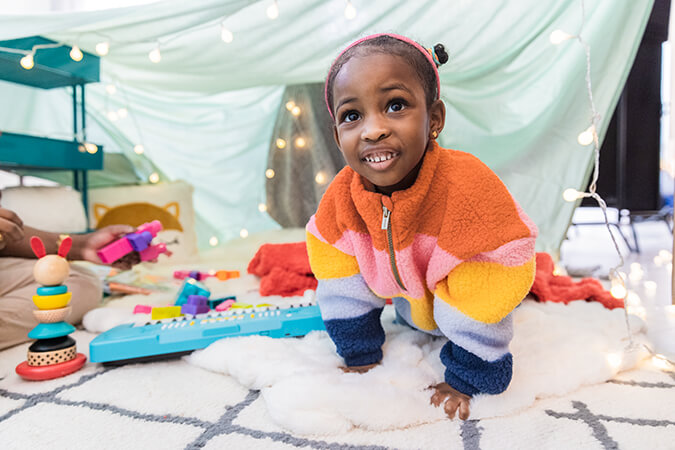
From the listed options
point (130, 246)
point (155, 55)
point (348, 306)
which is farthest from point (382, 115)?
point (155, 55)

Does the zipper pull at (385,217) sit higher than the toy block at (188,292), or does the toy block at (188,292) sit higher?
the zipper pull at (385,217)

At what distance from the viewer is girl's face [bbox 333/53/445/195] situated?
620 mm

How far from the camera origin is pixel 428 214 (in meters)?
0.70

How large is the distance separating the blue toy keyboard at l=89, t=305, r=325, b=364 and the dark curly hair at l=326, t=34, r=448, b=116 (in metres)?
0.49

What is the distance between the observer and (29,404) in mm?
705

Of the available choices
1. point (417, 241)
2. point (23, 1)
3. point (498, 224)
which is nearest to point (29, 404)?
point (417, 241)

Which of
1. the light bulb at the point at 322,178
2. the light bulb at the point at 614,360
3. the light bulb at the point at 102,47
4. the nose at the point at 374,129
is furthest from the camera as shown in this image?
the light bulb at the point at 322,178

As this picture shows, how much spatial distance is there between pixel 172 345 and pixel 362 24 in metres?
1.00

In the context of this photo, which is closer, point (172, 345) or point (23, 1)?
point (172, 345)

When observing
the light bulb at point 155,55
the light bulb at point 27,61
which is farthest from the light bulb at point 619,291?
the light bulb at point 27,61

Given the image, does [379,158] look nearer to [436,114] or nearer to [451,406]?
[436,114]

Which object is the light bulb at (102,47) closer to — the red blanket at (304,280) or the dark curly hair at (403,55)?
the red blanket at (304,280)

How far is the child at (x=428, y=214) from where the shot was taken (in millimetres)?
629

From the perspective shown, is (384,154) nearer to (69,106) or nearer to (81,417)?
(81,417)
